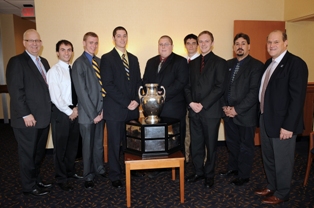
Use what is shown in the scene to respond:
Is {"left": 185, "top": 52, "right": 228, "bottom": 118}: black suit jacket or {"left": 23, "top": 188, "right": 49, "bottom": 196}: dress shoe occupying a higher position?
{"left": 185, "top": 52, "right": 228, "bottom": 118}: black suit jacket

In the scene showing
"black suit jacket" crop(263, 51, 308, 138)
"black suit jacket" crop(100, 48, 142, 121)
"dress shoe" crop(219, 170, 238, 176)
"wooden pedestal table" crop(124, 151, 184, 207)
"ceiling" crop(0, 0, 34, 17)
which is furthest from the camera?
"ceiling" crop(0, 0, 34, 17)

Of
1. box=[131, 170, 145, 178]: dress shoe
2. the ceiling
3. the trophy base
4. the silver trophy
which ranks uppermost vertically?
the ceiling

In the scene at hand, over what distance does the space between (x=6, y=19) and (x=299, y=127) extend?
24.7 feet

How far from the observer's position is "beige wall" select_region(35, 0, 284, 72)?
449 cm

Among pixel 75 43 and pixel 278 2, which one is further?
pixel 278 2

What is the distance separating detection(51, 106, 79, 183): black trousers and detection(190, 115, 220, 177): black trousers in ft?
4.92

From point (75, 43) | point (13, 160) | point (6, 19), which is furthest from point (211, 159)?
point (6, 19)

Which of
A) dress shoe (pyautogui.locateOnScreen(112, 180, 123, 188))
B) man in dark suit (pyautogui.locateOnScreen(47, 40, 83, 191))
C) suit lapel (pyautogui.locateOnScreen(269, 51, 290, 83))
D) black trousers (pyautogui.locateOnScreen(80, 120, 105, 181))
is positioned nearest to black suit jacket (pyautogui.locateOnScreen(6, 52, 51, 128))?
man in dark suit (pyautogui.locateOnScreen(47, 40, 83, 191))

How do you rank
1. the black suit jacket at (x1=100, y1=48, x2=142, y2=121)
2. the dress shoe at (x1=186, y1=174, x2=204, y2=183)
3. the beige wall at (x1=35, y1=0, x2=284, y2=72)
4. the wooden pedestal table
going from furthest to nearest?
the beige wall at (x1=35, y1=0, x2=284, y2=72)
the dress shoe at (x1=186, y1=174, x2=204, y2=183)
the black suit jacket at (x1=100, y1=48, x2=142, y2=121)
the wooden pedestal table

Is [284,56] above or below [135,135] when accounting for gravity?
above

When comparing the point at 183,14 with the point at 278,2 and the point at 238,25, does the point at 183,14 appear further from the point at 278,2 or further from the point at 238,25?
the point at 278,2

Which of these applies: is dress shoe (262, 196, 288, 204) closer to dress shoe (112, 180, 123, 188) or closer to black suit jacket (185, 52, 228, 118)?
black suit jacket (185, 52, 228, 118)

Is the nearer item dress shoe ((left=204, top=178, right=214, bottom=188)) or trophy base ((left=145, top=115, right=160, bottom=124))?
trophy base ((left=145, top=115, right=160, bottom=124))

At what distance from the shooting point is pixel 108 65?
3.13m
